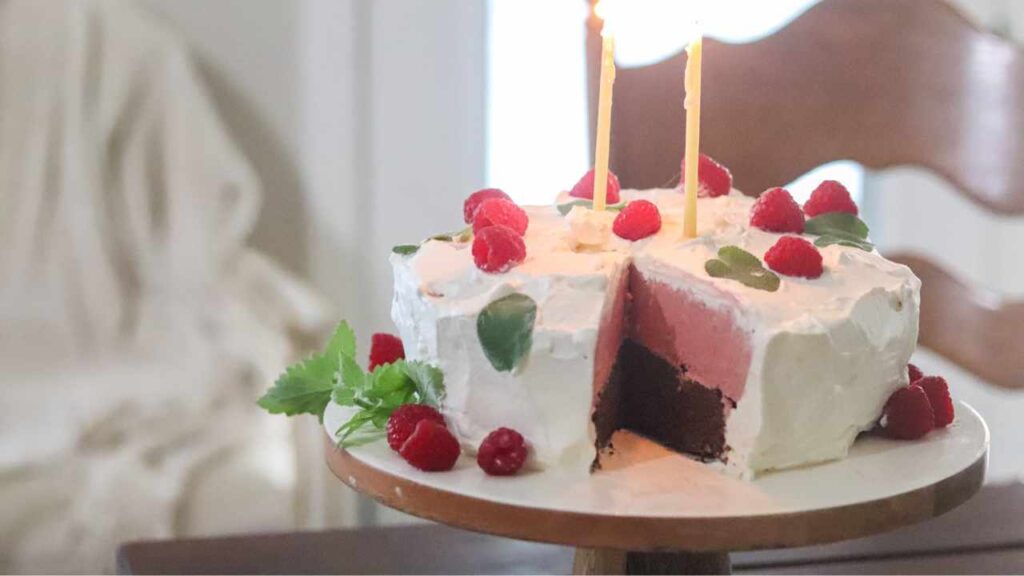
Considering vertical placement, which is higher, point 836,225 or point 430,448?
point 836,225

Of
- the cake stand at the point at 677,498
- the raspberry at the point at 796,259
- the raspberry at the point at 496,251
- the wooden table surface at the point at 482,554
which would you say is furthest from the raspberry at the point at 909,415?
the raspberry at the point at 496,251

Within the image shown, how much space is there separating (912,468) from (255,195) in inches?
57.8

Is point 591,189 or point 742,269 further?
point 591,189

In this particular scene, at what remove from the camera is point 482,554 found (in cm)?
122

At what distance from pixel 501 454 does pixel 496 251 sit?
188mm

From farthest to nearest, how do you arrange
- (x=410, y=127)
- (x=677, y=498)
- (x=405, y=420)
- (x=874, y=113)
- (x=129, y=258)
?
(x=410, y=127), (x=129, y=258), (x=874, y=113), (x=405, y=420), (x=677, y=498)

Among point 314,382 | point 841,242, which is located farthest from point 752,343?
point 314,382

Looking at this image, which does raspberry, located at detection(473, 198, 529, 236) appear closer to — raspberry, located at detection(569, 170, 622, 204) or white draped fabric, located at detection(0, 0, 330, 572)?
raspberry, located at detection(569, 170, 622, 204)

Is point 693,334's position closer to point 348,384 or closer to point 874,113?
point 348,384

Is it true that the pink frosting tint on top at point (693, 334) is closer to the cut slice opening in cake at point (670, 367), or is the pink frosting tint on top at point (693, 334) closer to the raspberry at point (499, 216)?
the cut slice opening in cake at point (670, 367)

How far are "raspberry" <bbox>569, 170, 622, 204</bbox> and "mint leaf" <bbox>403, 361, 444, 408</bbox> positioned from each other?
32 cm

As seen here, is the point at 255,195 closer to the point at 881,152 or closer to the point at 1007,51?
the point at 881,152

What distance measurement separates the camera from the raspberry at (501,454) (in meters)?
0.88

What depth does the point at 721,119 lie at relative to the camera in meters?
1.57
